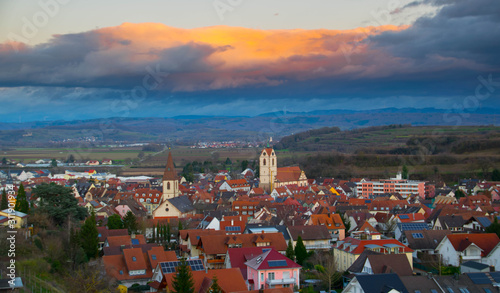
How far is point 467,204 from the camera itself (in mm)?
52344

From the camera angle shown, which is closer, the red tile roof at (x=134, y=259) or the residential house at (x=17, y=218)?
the red tile roof at (x=134, y=259)

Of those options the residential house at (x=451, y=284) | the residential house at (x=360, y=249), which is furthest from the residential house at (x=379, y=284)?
the residential house at (x=360, y=249)

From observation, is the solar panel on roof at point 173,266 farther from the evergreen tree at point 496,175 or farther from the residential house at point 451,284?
the evergreen tree at point 496,175

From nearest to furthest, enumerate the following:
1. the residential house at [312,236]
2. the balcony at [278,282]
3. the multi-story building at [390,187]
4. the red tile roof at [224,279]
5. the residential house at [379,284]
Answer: the residential house at [379,284] < the red tile roof at [224,279] < the balcony at [278,282] < the residential house at [312,236] < the multi-story building at [390,187]

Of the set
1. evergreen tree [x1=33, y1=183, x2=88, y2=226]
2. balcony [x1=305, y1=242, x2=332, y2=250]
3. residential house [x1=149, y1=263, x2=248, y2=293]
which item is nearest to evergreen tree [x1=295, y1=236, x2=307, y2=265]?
balcony [x1=305, y1=242, x2=332, y2=250]

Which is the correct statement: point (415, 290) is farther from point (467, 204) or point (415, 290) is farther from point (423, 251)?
point (467, 204)

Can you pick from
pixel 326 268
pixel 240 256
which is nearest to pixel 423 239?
pixel 326 268

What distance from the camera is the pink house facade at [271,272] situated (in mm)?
25594

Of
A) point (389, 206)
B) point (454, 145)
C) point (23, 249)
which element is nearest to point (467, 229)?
point (389, 206)

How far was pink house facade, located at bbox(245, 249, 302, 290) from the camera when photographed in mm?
25594

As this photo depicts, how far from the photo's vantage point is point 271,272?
84.5 ft

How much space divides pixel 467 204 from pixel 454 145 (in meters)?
64.5

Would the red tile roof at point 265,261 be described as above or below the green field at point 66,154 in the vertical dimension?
below

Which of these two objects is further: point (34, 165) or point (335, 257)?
point (34, 165)
